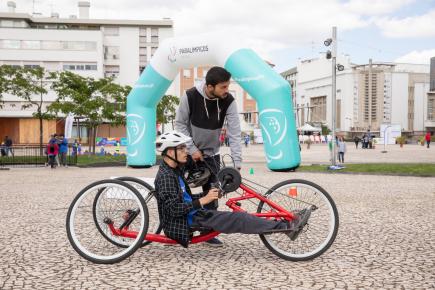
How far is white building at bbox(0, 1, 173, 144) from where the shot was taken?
181 feet

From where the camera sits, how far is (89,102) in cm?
2780

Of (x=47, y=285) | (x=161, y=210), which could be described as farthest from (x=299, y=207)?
(x=47, y=285)

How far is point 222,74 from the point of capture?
4.71 meters

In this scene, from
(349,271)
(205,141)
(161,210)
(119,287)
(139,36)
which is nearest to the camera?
(119,287)

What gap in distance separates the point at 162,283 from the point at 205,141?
1739 millimetres

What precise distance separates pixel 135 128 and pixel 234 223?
1419cm

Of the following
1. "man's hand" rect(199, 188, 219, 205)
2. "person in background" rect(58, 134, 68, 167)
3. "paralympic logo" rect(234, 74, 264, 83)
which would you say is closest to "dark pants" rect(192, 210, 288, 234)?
"man's hand" rect(199, 188, 219, 205)

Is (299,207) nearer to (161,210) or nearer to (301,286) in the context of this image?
(301,286)

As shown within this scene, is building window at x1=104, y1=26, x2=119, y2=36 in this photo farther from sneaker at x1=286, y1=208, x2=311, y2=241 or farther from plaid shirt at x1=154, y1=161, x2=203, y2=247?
sneaker at x1=286, y1=208, x2=311, y2=241

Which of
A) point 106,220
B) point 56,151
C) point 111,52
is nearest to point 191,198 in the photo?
point 106,220

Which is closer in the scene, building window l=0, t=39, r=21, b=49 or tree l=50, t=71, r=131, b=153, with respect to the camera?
tree l=50, t=71, r=131, b=153

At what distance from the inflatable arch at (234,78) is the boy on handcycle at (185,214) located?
959cm

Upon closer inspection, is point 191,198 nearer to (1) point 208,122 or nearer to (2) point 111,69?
(1) point 208,122

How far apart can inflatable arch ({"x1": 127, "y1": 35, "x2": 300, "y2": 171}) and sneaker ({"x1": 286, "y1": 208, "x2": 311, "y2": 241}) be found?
9.50 m
